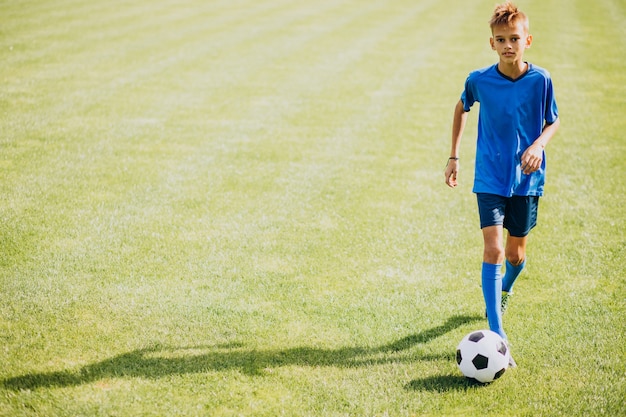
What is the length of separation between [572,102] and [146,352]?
10312mm

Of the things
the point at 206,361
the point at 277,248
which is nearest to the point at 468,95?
the point at 277,248

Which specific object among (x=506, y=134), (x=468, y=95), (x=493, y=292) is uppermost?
(x=468, y=95)

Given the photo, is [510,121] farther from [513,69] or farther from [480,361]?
[480,361]

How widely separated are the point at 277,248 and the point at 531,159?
111 inches

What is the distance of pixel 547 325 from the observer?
15.9 feet

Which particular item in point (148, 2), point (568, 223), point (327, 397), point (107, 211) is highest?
point (148, 2)

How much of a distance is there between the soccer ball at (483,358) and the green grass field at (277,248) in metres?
0.13

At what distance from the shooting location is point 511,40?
425 centimetres

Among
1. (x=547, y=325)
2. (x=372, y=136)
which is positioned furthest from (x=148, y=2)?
(x=547, y=325)

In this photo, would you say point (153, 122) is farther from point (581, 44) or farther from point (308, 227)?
point (581, 44)

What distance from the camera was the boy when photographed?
429 cm

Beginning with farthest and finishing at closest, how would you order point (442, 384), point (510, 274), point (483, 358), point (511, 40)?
point (510, 274), point (511, 40), point (442, 384), point (483, 358)

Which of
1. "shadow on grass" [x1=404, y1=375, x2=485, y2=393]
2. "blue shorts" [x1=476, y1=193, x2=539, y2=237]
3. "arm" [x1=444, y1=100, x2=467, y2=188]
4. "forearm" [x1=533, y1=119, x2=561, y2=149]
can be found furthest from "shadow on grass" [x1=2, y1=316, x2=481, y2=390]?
"forearm" [x1=533, y1=119, x2=561, y2=149]

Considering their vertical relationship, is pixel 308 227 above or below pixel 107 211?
Answer: below
